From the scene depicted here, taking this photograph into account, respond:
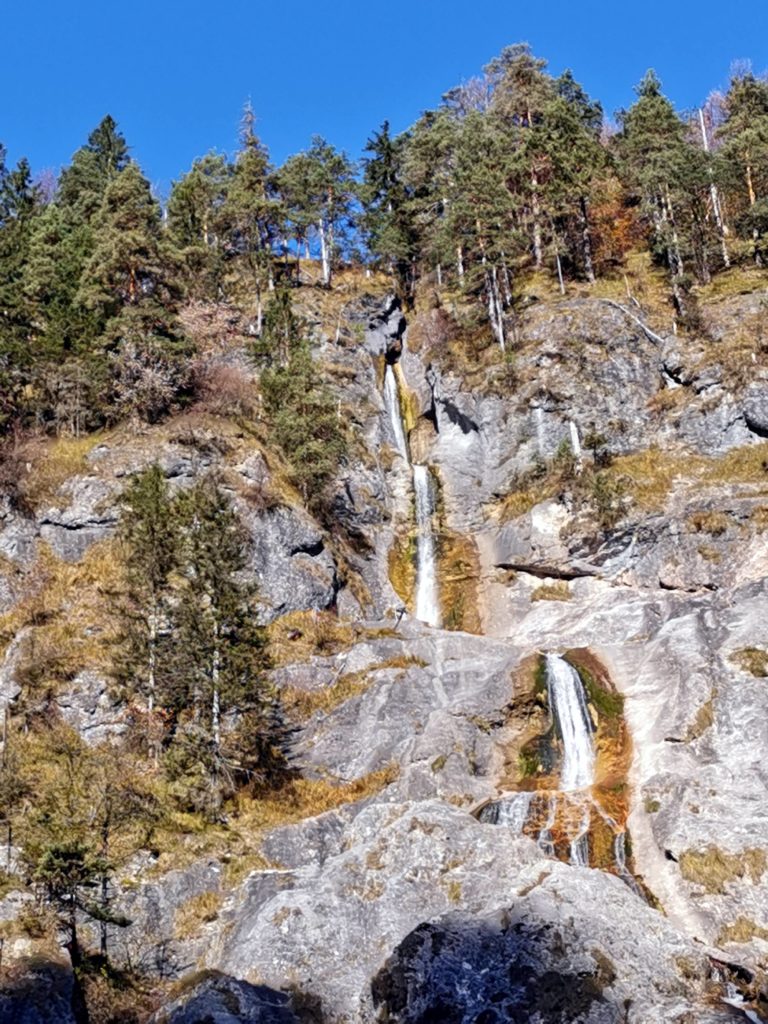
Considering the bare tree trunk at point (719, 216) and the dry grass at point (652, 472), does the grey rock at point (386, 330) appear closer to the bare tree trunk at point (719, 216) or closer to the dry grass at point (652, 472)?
the bare tree trunk at point (719, 216)

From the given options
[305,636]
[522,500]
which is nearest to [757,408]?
[522,500]

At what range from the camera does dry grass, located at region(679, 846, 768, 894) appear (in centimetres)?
2033

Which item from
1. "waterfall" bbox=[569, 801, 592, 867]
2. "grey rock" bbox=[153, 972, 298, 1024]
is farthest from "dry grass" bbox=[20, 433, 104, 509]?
"waterfall" bbox=[569, 801, 592, 867]

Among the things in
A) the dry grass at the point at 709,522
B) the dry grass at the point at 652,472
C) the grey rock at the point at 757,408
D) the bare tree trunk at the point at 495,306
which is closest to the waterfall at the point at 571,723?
the dry grass at the point at 709,522

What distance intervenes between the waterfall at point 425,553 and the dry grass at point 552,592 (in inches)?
190

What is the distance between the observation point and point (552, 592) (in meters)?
38.6

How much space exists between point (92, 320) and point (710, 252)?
3720 centimetres

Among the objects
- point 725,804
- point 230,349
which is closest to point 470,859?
point 725,804

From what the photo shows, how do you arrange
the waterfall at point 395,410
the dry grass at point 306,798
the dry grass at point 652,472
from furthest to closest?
the waterfall at point 395,410, the dry grass at point 652,472, the dry grass at point 306,798

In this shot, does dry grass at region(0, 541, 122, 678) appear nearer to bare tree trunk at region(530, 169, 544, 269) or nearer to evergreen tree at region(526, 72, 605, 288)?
evergreen tree at region(526, 72, 605, 288)

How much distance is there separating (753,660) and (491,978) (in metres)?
15.2

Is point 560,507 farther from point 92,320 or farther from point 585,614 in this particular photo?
point 92,320

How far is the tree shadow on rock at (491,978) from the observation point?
52.2 ft

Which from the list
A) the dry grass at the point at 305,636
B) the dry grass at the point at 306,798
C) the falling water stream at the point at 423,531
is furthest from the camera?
the falling water stream at the point at 423,531
